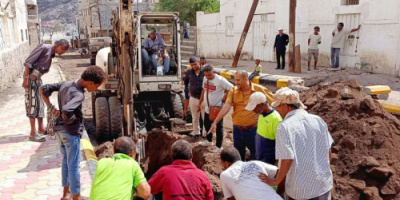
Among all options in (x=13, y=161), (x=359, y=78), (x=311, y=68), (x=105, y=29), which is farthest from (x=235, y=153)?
(x=105, y=29)

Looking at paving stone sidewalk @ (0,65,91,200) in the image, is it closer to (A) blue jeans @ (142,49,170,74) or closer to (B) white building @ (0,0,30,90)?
(A) blue jeans @ (142,49,170,74)

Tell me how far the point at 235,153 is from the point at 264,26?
15.5 meters

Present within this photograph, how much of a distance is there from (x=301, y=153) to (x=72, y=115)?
8.28 feet

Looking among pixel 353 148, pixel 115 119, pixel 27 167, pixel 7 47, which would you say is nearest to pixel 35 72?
pixel 27 167

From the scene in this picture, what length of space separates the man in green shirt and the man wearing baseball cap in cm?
171

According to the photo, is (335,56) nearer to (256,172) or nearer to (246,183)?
(256,172)

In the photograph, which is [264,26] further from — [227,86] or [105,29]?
[105,29]

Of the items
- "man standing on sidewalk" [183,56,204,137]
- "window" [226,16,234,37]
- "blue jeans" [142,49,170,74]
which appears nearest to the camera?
"man standing on sidewalk" [183,56,204,137]

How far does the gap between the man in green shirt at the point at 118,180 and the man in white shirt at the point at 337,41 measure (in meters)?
11.7

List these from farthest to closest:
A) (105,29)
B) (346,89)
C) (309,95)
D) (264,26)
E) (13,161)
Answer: (105,29), (264,26), (309,95), (346,89), (13,161)

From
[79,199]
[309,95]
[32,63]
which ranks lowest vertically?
[79,199]

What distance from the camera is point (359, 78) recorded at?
11641 millimetres

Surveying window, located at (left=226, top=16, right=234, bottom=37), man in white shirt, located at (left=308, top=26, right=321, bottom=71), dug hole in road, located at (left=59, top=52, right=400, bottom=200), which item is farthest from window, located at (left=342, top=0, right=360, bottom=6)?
window, located at (left=226, top=16, right=234, bottom=37)

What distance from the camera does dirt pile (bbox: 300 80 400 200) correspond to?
518 centimetres
